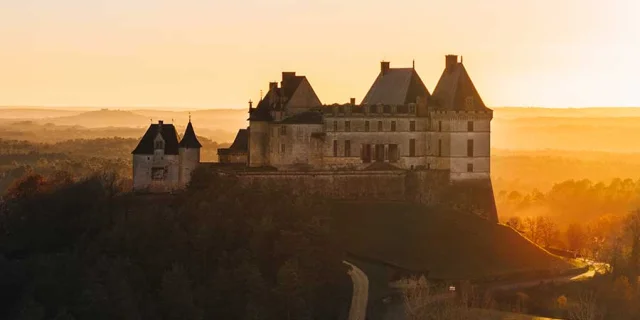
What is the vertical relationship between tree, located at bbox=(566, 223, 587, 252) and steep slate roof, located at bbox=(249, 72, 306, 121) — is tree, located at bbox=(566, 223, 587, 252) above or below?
below

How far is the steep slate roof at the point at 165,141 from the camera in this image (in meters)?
68.9

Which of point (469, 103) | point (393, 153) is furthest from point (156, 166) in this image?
point (469, 103)

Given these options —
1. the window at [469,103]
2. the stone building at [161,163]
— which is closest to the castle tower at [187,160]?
the stone building at [161,163]

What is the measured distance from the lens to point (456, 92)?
73.2m

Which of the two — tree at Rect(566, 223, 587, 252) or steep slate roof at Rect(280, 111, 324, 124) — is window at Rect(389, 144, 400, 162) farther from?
tree at Rect(566, 223, 587, 252)

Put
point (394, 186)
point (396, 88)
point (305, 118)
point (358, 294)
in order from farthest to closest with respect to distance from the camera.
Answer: point (396, 88), point (305, 118), point (394, 186), point (358, 294)

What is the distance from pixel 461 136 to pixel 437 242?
834cm

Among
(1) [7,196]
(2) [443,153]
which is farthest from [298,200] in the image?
(1) [7,196]

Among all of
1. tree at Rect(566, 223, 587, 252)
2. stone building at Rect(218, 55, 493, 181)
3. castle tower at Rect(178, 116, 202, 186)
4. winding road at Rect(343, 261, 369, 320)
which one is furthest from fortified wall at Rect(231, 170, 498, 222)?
tree at Rect(566, 223, 587, 252)

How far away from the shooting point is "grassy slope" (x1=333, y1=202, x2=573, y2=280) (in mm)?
66062

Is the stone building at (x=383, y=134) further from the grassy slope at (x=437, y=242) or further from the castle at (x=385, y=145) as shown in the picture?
the grassy slope at (x=437, y=242)

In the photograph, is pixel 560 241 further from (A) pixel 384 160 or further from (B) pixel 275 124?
(B) pixel 275 124

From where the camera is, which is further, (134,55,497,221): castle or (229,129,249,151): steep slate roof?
(229,129,249,151): steep slate roof

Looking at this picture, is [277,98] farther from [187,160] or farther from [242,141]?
[187,160]
